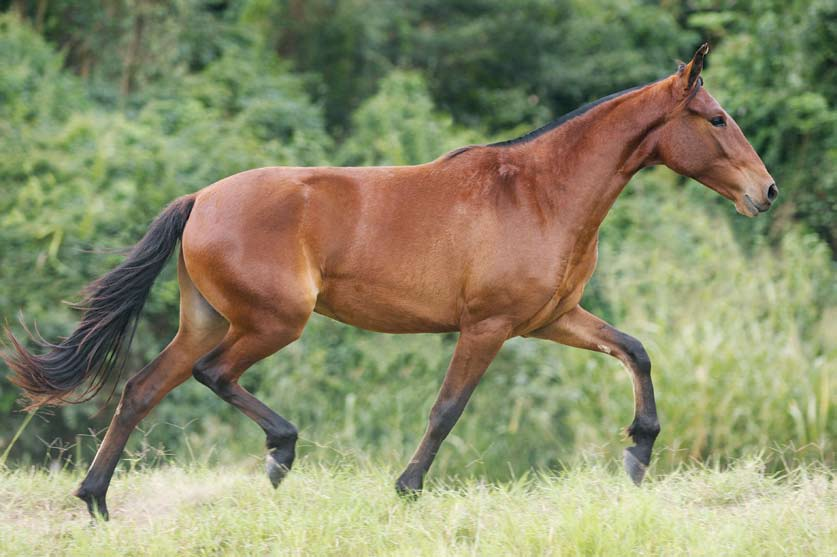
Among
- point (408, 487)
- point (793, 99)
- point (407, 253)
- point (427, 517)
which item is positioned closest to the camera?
point (427, 517)

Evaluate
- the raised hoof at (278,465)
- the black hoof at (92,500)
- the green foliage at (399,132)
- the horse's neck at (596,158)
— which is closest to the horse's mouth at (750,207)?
the horse's neck at (596,158)

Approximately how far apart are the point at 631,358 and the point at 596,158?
38.5 inches

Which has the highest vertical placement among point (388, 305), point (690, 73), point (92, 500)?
point (690, 73)

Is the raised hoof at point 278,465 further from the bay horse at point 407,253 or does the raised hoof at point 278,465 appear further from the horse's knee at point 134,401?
the horse's knee at point 134,401

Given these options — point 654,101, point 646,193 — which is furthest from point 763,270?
point 654,101

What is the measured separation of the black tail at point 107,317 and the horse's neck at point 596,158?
1.73 metres

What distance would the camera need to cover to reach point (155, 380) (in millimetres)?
4684

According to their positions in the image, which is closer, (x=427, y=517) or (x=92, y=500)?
(x=427, y=517)

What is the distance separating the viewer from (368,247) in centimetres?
462

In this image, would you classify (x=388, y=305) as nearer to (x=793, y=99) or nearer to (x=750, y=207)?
(x=750, y=207)

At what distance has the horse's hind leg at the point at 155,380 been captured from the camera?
4.54m

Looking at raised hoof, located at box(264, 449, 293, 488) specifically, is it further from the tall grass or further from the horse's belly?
the tall grass

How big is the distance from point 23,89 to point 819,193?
26.9ft

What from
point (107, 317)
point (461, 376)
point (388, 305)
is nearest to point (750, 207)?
point (461, 376)
